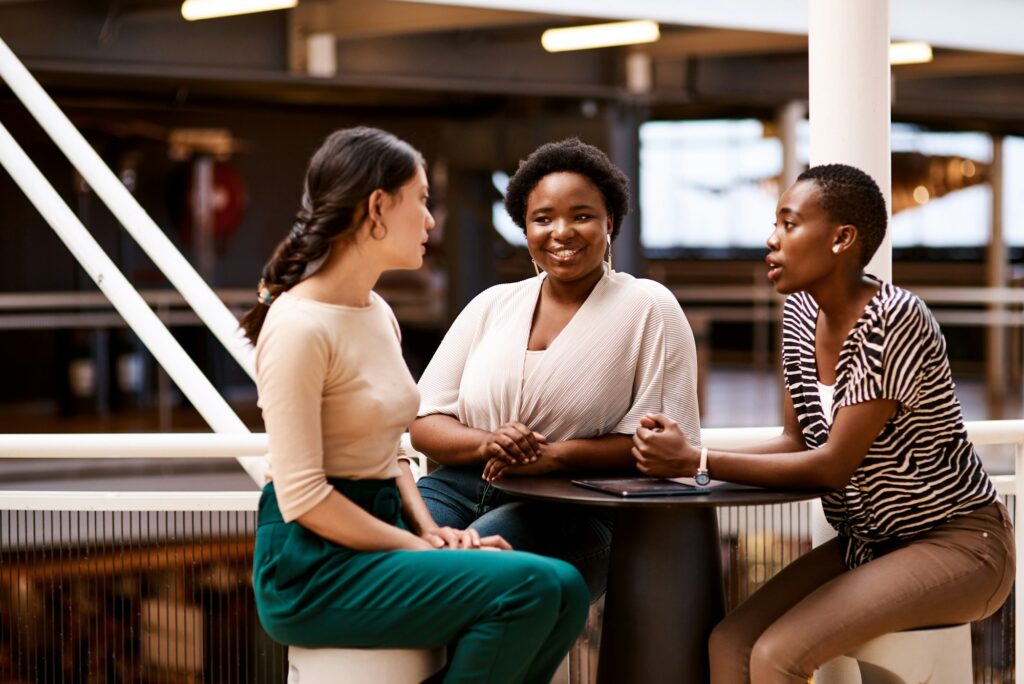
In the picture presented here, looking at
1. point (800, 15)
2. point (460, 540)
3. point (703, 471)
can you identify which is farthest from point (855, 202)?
point (800, 15)

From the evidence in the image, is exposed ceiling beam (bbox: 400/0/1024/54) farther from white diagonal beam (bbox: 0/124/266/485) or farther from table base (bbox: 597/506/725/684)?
table base (bbox: 597/506/725/684)

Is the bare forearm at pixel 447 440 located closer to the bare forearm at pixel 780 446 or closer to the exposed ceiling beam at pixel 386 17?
the bare forearm at pixel 780 446

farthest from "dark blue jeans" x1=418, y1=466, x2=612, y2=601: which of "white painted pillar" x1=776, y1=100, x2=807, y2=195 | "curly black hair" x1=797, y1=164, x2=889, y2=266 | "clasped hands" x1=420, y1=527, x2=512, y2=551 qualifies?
"white painted pillar" x1=776, y1=100, x2=807, y2=195

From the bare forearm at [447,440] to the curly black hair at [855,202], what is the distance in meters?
0.82

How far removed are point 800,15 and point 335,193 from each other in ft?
18.8

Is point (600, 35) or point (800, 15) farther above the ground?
point (600, 35)

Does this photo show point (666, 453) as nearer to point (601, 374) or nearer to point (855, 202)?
point (601, 374)

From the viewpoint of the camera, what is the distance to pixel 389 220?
2166 millimetres

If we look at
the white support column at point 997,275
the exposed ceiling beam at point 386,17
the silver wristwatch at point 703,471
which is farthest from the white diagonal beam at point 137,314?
the white support column at point 997,275

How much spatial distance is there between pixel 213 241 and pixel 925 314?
11.9 m

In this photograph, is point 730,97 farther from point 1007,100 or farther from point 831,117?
point 831,117

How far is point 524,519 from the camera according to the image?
8.51 ft

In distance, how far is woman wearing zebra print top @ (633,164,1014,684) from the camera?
7.40ft

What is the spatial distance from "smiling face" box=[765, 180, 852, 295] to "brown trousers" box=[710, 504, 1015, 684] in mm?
511
